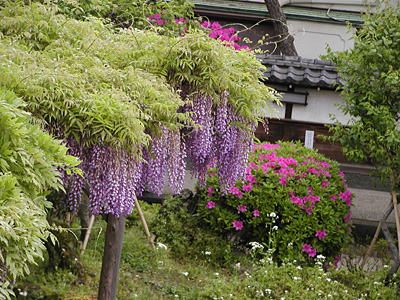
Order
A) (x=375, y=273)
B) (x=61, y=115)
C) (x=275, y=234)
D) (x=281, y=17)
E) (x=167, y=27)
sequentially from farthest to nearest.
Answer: (x=281, y=17)
(x=167, y=27)
(x=275, y=234)
(x=375, y=273)
(x=61, y=115)

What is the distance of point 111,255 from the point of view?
542 centimetres

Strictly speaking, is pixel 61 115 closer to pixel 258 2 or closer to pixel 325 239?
pixel 325 239

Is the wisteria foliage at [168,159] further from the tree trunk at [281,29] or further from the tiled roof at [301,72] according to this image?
the tree trunk at [281,29]

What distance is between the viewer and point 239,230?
8336mm

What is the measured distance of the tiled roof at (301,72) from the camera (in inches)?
392

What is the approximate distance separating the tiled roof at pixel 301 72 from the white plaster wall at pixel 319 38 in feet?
15.9

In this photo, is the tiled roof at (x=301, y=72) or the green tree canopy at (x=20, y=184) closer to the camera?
the green tree canopy at (x=20, y=184)

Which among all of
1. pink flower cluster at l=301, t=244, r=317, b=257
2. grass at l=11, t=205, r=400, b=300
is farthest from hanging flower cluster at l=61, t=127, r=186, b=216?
pink flower cluster at l=301, t=244, r=317, b=257

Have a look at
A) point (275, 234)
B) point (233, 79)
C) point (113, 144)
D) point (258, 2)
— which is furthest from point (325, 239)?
point (258, 2)

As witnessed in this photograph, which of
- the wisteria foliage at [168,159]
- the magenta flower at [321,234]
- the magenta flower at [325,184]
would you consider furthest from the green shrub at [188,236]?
the wisteria foliage at [168,159]

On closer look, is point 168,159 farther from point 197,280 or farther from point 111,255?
point 197,280

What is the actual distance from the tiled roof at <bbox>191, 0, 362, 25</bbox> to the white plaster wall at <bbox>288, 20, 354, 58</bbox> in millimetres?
193

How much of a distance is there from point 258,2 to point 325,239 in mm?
9182

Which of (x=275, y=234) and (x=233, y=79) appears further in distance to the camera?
(x=275, y=234)
